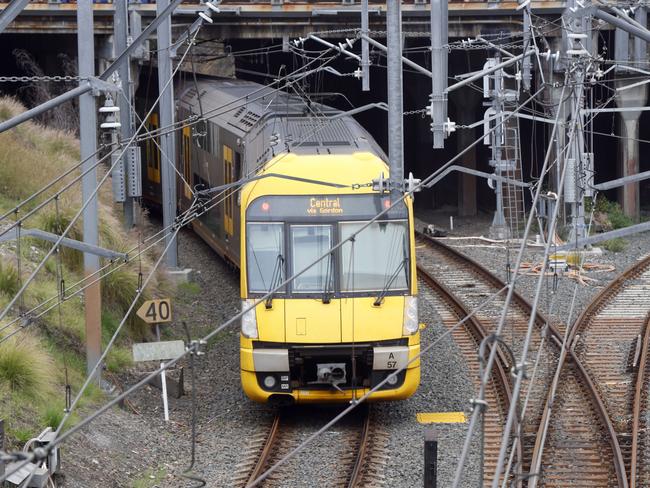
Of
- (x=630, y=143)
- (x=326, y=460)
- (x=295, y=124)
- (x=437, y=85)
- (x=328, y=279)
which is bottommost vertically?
(x=326, y=460)

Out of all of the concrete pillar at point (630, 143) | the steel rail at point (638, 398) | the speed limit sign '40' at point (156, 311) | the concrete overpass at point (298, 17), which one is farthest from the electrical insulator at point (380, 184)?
the concrete pillar at point (630, 143)

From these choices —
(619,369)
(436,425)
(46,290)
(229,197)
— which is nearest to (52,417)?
(46,290)

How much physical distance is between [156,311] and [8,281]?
6.27 feet

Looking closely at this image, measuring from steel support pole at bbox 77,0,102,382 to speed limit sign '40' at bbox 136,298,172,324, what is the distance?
1.05m

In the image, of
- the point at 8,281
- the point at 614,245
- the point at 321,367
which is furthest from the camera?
the point at 614,245

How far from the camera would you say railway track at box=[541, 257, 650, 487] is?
44.4 feet

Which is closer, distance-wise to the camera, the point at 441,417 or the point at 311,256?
the point at 311,256

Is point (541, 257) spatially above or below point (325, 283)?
below

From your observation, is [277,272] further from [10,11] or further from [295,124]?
[10,11]

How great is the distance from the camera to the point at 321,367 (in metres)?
14.1

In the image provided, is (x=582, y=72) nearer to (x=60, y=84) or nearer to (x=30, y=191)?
(x=30, y=191)

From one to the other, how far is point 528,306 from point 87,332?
8497 mm

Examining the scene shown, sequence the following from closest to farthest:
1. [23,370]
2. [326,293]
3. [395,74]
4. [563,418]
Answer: [395,74], [23,370], [326,293], [563,418]

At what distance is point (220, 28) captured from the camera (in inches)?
1207
